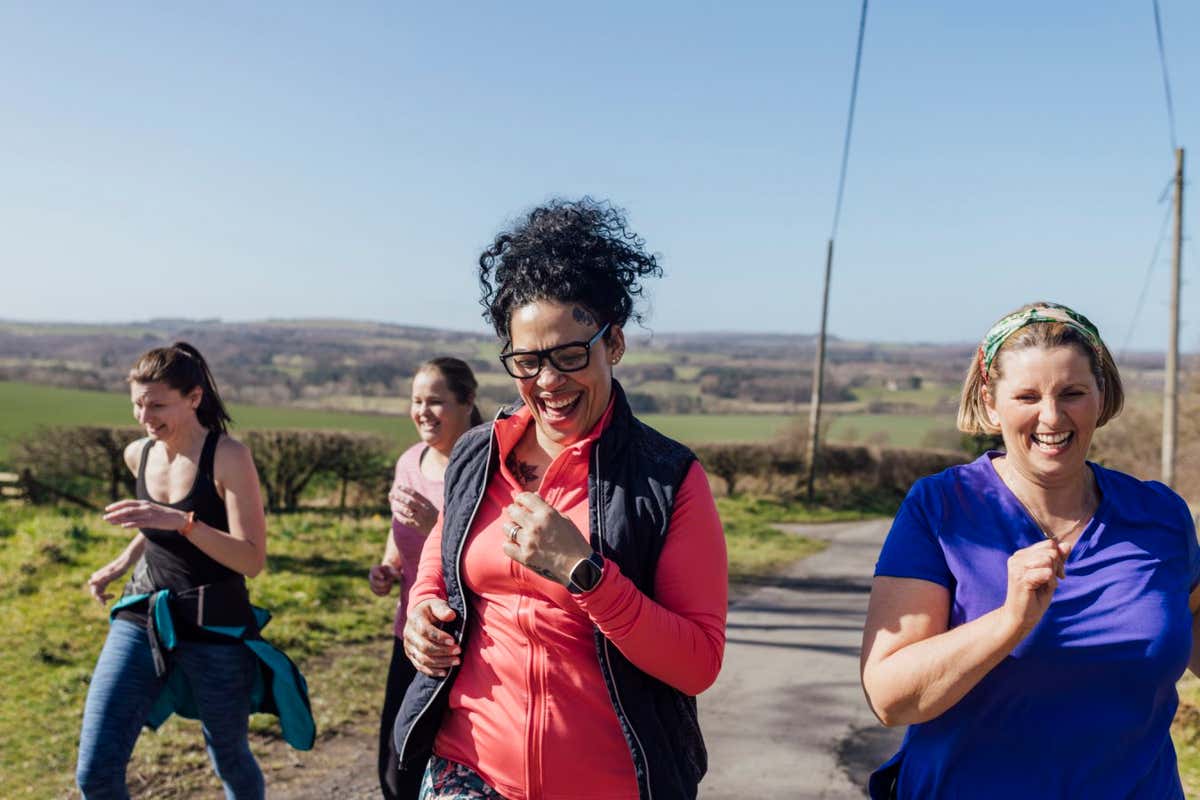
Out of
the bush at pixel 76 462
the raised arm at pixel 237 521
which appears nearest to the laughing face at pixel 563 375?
the raised arm at pixel 237 521

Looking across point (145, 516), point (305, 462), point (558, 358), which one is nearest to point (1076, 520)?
point (558, 358)

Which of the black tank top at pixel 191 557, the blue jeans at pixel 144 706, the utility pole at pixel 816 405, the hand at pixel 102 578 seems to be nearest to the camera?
the blue jeans at pixel 144 706

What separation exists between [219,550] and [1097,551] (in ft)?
9.44

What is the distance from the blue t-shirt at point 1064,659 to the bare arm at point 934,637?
2.3 inches

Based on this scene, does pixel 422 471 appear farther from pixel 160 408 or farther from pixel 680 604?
pixel 680 604

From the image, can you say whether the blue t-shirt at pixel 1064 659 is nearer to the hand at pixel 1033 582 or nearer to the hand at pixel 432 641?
the hand at pixel 1033 582

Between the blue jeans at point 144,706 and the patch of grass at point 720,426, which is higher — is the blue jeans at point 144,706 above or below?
above

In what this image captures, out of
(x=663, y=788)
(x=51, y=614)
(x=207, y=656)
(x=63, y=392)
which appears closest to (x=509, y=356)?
(x=663, y=788)

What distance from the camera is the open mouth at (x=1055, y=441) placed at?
7.70 ft

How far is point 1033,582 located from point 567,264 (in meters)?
1.26

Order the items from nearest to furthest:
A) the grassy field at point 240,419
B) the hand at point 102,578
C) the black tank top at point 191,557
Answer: the black tank top at point 191,557, the hand at point 102,578, the grassy field at point 240,419

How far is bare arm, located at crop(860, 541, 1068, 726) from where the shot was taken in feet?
6.82

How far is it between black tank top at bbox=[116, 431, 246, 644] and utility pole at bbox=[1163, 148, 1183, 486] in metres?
18.4

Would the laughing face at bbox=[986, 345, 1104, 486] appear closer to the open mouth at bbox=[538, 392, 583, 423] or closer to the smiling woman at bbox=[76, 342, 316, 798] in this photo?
the open mouth at bbox=[538, 392, 583, 423]
